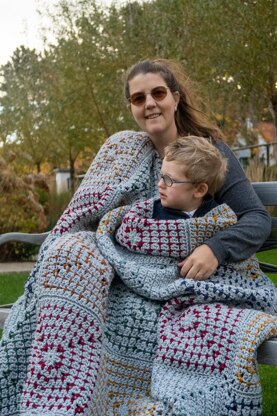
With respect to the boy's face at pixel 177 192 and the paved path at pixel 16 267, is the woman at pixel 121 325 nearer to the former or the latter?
the boy's face at pixel 177 192

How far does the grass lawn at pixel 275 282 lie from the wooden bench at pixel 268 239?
0.76 meters

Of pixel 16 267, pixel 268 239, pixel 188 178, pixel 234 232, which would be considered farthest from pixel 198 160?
pixel 16 267

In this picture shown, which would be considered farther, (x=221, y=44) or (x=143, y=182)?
(x=221, y=44)

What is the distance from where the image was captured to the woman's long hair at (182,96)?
3.86m

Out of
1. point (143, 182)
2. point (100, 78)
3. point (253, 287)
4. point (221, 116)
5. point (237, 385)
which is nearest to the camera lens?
point (237, 385)

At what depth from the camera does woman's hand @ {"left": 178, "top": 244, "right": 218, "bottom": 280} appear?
3200 mm

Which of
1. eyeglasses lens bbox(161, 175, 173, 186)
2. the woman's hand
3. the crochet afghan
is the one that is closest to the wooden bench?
the crochet afghan

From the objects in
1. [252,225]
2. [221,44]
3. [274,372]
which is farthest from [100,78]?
[252,225]

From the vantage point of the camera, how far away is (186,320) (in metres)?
3.06

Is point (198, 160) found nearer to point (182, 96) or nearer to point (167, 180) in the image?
point (167, 180)

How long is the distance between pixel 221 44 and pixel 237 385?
13.0 m

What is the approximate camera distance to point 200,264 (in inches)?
126

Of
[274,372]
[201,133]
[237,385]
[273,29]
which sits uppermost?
[273,29]

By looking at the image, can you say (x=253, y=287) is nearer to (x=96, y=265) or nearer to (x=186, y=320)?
(x=186, y=320)
